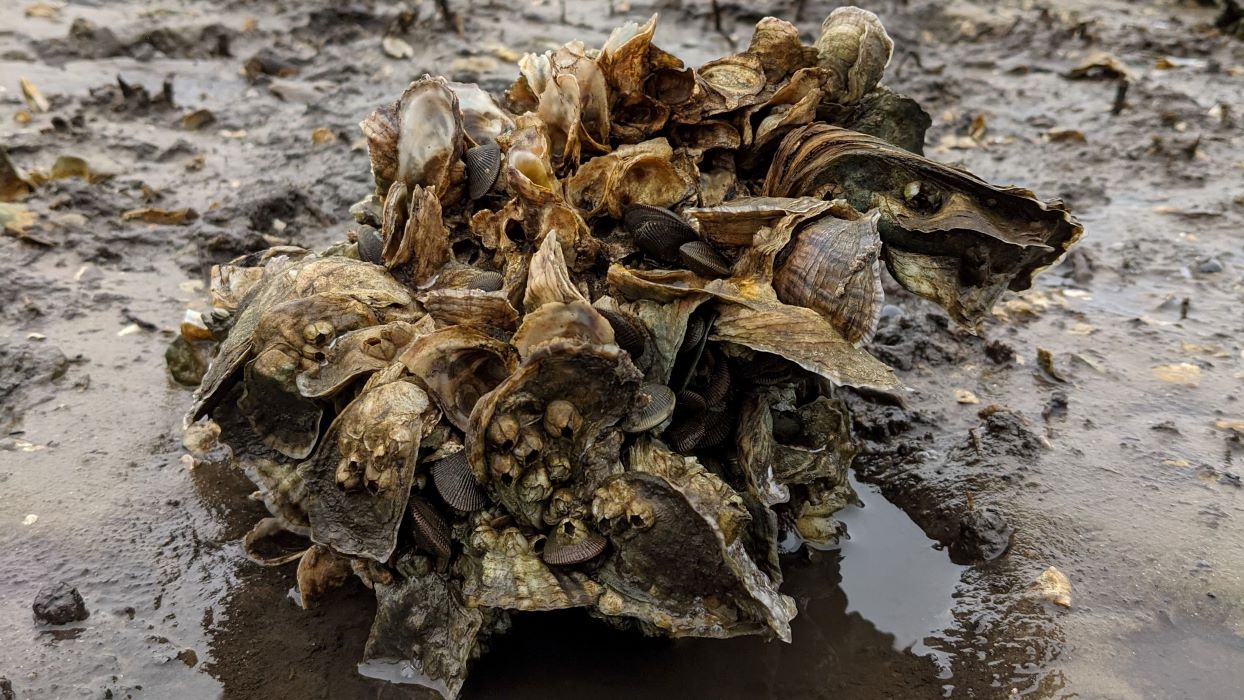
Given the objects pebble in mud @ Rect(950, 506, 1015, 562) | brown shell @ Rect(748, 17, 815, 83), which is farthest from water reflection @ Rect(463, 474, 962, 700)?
brown shell @ Rect(748, 17, 815, 83)

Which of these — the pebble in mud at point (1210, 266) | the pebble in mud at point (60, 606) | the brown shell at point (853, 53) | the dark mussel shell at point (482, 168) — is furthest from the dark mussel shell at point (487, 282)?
the pebble in mud at point (1210, 266)

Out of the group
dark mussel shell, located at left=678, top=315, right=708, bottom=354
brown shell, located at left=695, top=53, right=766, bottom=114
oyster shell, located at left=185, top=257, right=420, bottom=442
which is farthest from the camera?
brown shell, located at left=695, top=53, right=766, bottom=114

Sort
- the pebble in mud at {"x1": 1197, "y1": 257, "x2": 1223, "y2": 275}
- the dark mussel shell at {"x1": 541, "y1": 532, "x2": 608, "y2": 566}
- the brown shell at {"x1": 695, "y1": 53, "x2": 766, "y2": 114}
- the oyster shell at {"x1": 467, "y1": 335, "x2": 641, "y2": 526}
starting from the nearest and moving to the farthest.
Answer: the oyster shell at {"x1": 467, "y1": 335, "x2": 641, "y2": 526} < the dark mussel shell at {"x1": 541, "y1": 532, "x2": 608, "y2": 566} < the brown shell at {"x1": 695, "y1": 53, "x2": 766, "y2": 114} < the pebble in mud at {"x1": 1197, "y1": 257, "x2": 1223, "y2": 275}

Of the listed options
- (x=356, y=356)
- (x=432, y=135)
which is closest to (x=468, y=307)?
(x=356, y=356)

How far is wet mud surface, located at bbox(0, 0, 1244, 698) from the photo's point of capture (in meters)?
2.84

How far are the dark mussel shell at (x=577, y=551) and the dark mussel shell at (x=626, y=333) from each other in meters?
0.60

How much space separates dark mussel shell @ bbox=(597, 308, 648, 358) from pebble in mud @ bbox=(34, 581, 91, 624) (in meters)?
2.15

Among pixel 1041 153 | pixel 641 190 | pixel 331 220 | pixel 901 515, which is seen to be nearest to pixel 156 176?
pixel 331 220

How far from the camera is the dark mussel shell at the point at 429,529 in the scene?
266cm

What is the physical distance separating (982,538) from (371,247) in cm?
267

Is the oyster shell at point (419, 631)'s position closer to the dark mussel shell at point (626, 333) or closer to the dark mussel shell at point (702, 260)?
the dark mussel shell at point (626, 333)

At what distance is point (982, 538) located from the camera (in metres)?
3.26

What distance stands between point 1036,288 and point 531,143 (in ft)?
11.6

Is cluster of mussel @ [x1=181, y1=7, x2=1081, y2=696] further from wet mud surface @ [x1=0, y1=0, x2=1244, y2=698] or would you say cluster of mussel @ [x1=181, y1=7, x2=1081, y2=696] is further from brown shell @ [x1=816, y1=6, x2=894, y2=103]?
wet mud surface @ [x1=0, y1=0, x2=1244, y2=698]
